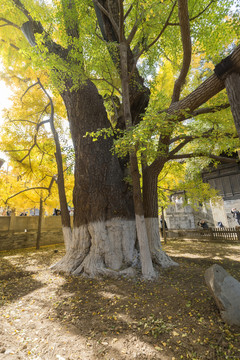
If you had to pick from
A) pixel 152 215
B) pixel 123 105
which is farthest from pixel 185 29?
pixel 152 215

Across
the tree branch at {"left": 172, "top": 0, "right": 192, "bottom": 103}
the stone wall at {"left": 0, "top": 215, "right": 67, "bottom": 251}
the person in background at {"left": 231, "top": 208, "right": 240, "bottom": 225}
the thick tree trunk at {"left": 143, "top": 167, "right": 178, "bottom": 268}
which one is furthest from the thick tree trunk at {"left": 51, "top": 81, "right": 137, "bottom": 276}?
the person in background at {"left": 231, "top": 208, "right": 240, "bottom": 225}

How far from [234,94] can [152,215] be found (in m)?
4.19

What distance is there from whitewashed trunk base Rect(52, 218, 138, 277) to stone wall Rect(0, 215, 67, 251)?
6449 millimetres

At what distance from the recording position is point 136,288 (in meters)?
4.27

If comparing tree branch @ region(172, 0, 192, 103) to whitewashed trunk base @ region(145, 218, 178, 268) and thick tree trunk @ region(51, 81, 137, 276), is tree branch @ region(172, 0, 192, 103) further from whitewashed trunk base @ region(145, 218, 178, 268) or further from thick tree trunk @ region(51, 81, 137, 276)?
whitewashed trunk base @ region(145, 218, 178, 268)

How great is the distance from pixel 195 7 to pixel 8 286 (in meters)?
10.1

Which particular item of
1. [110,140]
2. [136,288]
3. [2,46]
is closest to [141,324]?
[136,288]

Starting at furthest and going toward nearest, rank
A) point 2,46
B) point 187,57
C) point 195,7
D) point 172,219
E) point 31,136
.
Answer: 1. point 172,219
2. point 31,136
3. point 2,46
4. point 195,7
5. point 187,57

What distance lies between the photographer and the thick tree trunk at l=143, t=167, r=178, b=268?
19.3 feet

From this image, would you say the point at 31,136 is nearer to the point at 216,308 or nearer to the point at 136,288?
the point at 136,288

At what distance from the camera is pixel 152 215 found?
612 cm

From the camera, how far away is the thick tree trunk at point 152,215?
5.88m

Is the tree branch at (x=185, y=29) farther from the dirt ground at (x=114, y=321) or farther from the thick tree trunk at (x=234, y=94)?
the dirt ground at (x=114, y=321)

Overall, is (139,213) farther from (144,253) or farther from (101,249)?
(101,249)
